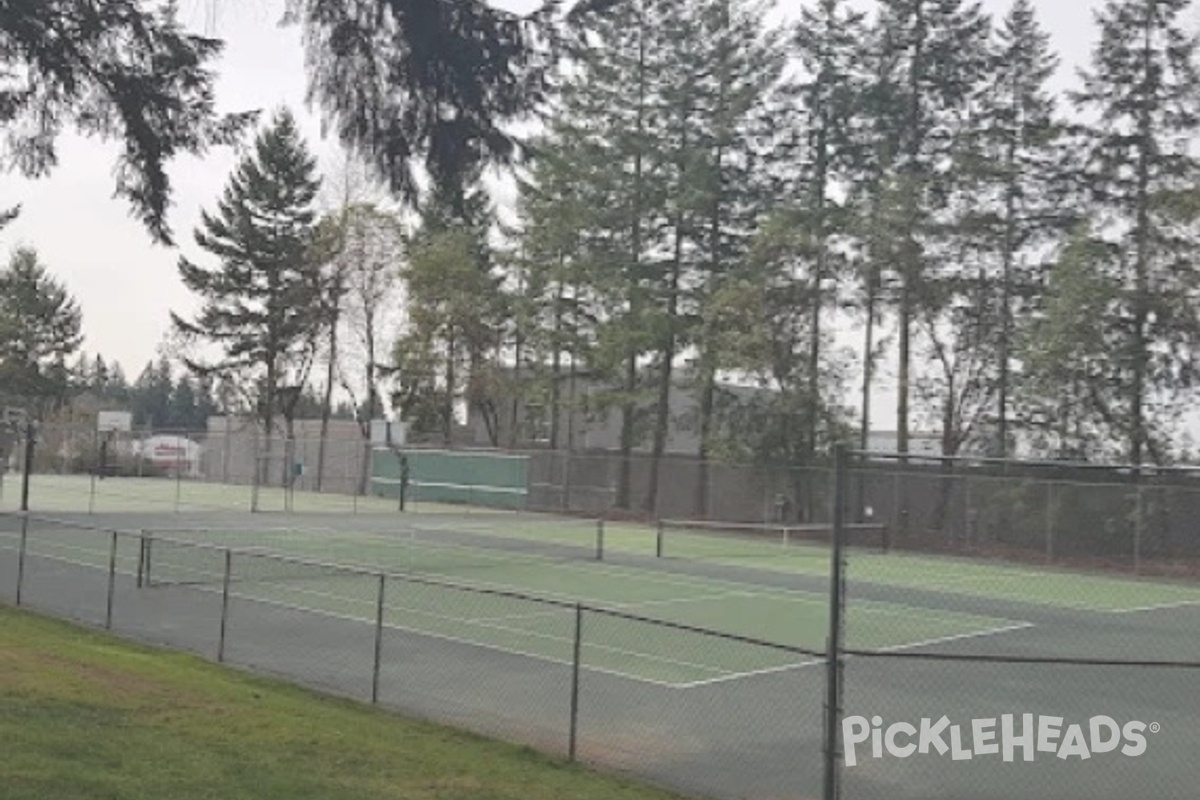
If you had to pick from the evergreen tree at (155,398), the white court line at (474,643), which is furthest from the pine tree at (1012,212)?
the evergreen tree at (155,398)

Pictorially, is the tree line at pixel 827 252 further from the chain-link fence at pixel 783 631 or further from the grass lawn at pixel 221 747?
Result: the grass lawn at pixel 221 747

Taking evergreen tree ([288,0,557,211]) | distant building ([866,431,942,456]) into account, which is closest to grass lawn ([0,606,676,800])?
evergreen tree ([288,0,557,211])

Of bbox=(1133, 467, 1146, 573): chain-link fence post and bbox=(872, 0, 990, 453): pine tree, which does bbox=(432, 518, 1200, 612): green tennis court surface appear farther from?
bbox=(872, 0, 990, 453): pine tree

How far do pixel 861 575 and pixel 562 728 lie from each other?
666 inches

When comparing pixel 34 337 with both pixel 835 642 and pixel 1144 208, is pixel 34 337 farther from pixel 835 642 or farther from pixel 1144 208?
pixel 835 642

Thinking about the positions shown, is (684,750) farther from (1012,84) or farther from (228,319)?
(228,319)

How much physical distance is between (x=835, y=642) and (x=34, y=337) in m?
83.6

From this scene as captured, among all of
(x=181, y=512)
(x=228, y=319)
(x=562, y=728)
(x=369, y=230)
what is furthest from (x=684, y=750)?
(x=228, y=319)

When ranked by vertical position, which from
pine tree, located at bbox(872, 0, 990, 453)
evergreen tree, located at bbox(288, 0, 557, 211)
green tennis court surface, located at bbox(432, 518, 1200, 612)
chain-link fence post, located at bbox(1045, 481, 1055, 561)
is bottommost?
green tennis court surface, located at bbox(432, 518, 1200, 612)

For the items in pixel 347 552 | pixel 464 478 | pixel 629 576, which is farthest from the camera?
pixel 464 478

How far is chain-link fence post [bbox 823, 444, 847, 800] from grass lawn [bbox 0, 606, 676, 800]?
1387 millimetres

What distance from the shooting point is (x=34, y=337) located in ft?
269

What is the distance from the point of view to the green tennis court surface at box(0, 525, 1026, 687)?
14898mm

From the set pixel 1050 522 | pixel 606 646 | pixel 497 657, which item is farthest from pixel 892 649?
pixel 1050 522
